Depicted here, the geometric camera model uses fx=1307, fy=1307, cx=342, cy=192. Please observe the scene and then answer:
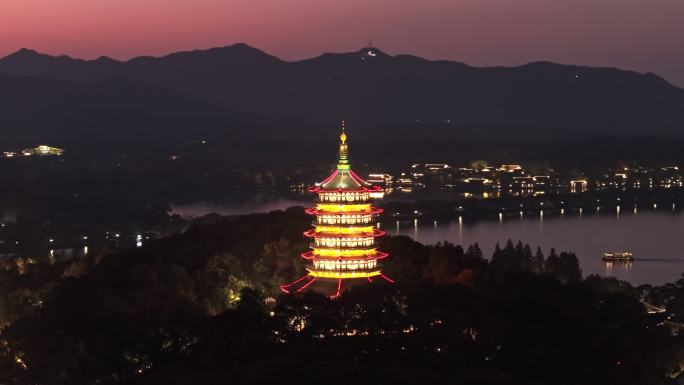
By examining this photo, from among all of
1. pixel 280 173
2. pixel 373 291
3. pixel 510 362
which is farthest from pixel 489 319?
pixel 280 173

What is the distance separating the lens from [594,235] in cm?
4912

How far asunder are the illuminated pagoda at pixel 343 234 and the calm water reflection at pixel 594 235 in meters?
13.7

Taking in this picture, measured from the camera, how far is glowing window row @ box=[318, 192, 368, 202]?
24.2m

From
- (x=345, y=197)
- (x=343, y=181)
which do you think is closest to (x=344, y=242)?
(x=345, y=197)

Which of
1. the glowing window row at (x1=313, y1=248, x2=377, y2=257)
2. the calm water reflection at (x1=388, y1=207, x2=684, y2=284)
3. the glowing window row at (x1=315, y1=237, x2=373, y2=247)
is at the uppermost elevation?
the glowing window row at (x1=315, y1=237, x2=373, y2=247)

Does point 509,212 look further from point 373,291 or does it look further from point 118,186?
point 373,291

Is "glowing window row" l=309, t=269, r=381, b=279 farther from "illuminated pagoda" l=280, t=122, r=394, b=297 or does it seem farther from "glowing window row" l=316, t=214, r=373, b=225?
"glowing window row" l=316, t=214, r=373, b=225

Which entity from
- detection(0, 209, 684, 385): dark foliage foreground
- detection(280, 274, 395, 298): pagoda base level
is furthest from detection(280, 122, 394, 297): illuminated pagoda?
detection(0, 209, 684, 385): dark foliage foreground

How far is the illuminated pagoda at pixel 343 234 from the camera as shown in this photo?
24203mm

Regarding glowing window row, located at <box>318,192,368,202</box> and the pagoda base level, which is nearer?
the pagoda base level

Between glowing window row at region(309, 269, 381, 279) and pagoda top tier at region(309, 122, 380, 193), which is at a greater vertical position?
pagoda top tier at region(309, 122, 380, 193)

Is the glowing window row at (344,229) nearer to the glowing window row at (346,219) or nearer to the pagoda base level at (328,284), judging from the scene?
the glowing window row at (346,219)

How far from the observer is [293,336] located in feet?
63.8

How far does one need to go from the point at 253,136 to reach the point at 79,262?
99069mm
